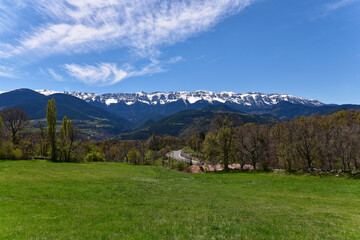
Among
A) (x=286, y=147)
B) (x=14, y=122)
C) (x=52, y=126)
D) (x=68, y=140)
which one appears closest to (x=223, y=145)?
(x=286, y=147)

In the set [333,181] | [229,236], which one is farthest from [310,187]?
[229,236]

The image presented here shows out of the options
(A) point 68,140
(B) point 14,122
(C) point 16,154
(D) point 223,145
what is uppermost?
(B) point 14,122

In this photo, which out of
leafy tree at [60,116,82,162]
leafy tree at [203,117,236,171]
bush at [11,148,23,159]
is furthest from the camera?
leafy tree at [60,116,82,162]

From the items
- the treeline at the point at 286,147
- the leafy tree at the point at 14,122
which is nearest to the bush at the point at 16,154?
the leafy tree at the point at 14,122

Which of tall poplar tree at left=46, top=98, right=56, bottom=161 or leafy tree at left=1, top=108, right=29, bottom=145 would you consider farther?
leafy tree at left=1, top=108, right=29, bottom=145

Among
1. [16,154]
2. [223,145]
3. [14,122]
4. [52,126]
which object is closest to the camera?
[16,154]

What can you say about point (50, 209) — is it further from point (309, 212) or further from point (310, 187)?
point (310, 187)

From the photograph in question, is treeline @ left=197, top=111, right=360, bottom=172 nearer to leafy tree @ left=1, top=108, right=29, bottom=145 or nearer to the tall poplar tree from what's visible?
the tall poplar tree

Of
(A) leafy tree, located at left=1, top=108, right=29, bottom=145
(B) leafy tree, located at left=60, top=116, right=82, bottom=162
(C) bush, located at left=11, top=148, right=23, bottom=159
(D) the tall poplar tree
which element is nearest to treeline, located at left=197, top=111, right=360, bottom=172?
(B) leafy tree, located at left=60, top=116, right=82, bottom=162

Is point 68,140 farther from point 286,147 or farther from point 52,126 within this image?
point 286,147

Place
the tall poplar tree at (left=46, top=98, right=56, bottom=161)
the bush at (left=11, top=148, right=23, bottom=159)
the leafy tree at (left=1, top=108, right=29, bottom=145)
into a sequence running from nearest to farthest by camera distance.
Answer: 1. the bush at (left=11, top=148, right=23, bottom=159)
2. the tall poplar tree at (left=46, top=98, right=56, bottom=161)
3. the leafy tree at (left=1, top=108, right=29, bottom=145)

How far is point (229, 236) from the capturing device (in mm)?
10781

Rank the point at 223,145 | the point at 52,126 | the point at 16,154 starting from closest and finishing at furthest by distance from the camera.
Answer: the point at 16,154, the point at 223,145, the point at 52,126

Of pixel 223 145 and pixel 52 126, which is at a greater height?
pixel 52 126
